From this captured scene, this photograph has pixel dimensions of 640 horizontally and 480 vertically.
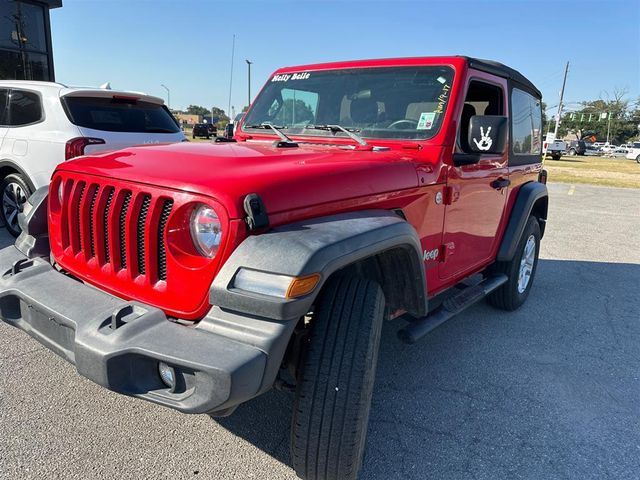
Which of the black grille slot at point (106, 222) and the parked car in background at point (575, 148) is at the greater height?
the black grille slot at point (106, 222)

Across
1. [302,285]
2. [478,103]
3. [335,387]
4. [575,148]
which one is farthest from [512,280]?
[575,148]

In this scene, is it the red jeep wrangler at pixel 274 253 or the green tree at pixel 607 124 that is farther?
the green tree at pixel 607 124

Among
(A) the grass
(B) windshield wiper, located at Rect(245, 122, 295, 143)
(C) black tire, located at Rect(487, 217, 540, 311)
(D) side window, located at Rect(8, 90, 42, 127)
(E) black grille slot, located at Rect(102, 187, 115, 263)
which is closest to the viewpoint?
(E) black grille slot, located at Rect(102, 187, 115, 263)

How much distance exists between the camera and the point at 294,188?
1.98 meters

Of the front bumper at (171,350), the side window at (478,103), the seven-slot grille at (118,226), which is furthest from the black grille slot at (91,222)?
the side window at (478,103)

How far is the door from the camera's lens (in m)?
3.02

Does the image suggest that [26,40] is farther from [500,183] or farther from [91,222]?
[500,183]

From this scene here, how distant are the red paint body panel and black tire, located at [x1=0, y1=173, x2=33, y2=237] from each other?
3628 mm

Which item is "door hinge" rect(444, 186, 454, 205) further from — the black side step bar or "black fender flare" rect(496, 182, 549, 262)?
"black fender flare" rect(496, 182, 549, 262)

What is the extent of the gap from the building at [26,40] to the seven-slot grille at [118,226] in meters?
10.2

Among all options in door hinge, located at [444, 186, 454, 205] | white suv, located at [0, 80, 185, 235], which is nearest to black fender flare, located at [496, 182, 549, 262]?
door hinge, located at [444, 186, 454, 205]

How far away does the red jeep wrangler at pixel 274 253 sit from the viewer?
1694mm

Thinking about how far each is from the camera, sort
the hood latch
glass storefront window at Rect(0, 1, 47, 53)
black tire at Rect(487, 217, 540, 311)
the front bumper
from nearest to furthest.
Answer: the front bumper
the hood latch
black tire at Rect(487, 217, 540, 311)
glass storefront window at Rect(0, 1, 47, 53)

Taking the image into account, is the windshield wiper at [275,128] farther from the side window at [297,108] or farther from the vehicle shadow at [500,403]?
the vehicle shadow at [500,403]
